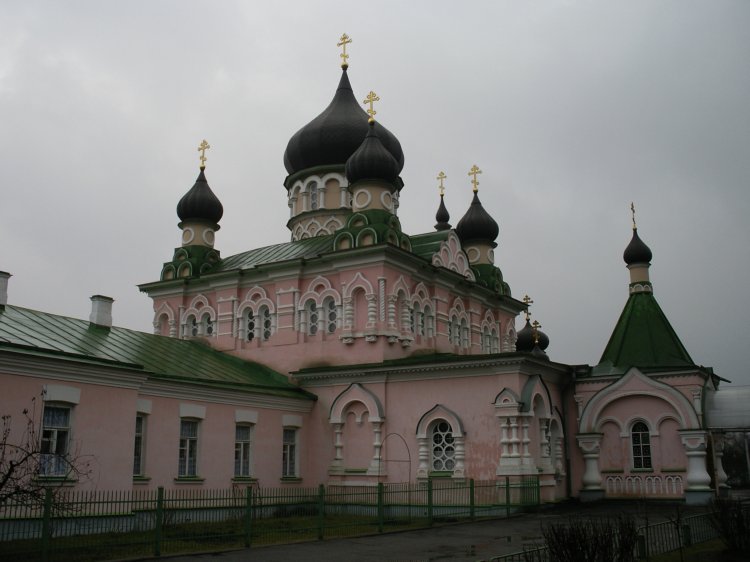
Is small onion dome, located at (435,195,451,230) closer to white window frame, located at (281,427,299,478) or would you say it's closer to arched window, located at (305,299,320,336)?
arched window, located at (305,299,320,336)

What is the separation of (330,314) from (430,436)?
5.16 meters

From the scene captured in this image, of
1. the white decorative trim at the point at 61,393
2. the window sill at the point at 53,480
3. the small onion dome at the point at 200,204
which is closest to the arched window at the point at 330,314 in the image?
the small onion dome at the point at 200,204

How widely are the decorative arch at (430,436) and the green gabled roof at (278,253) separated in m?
6.52

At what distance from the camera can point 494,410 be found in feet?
62.4

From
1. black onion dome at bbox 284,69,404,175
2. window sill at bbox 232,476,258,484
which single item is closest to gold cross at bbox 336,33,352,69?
black onion dome at bbox 284,69,404,175

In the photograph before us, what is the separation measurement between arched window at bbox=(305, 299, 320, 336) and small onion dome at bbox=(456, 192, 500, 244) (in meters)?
7.91

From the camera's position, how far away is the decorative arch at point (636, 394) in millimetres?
19938

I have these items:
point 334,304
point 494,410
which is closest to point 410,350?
point 334,304

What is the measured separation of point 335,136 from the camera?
1094 inches

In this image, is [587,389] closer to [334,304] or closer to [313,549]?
[334,304]

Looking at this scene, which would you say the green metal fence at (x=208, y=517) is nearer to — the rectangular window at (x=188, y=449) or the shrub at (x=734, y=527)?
the rectangular window at (x=188, y=449)

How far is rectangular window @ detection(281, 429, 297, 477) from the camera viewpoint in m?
21.3

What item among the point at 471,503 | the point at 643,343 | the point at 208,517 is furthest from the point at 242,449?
the point at 643,343

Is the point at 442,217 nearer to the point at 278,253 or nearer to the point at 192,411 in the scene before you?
the point at 278,253
